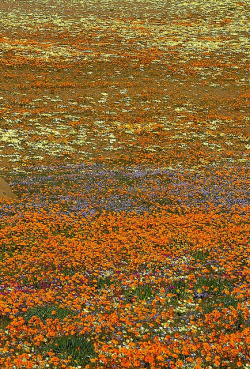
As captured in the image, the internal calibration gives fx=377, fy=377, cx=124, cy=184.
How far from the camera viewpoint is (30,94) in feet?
150

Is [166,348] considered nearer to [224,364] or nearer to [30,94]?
[224,364]

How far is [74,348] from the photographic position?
9016mm

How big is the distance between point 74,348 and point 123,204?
12779mm

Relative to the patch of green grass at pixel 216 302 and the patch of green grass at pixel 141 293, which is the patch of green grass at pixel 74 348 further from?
the patch of green grass at pixel 216 302

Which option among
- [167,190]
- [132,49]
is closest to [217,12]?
[132,49]

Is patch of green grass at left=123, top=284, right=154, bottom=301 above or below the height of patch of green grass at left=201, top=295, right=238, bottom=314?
below

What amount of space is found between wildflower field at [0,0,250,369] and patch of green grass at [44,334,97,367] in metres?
0.03

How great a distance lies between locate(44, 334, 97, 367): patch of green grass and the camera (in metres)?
8.65

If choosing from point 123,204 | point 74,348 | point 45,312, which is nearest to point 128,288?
point 45,312

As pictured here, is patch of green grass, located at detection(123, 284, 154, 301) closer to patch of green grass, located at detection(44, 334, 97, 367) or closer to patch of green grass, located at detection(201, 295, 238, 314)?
patch of green grass, located at detection(201, 295, 238, 314)

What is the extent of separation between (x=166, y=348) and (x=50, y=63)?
52938 mm

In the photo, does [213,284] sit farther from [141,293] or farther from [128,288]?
[128,288]

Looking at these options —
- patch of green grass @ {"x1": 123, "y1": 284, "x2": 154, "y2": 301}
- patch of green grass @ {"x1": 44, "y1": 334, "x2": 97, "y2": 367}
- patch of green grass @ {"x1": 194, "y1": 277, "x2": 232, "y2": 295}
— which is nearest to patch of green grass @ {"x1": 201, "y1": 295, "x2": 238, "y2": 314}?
patch of green grass @ {"x1": 194, "y1": 277, "x2": 232, "y2": 295}

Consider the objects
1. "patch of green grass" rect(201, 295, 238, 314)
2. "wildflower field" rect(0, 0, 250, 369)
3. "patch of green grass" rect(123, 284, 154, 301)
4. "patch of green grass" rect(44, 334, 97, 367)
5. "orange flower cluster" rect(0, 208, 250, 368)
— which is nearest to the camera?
"patch of green grass" rect(44, 334, 97, 367)
